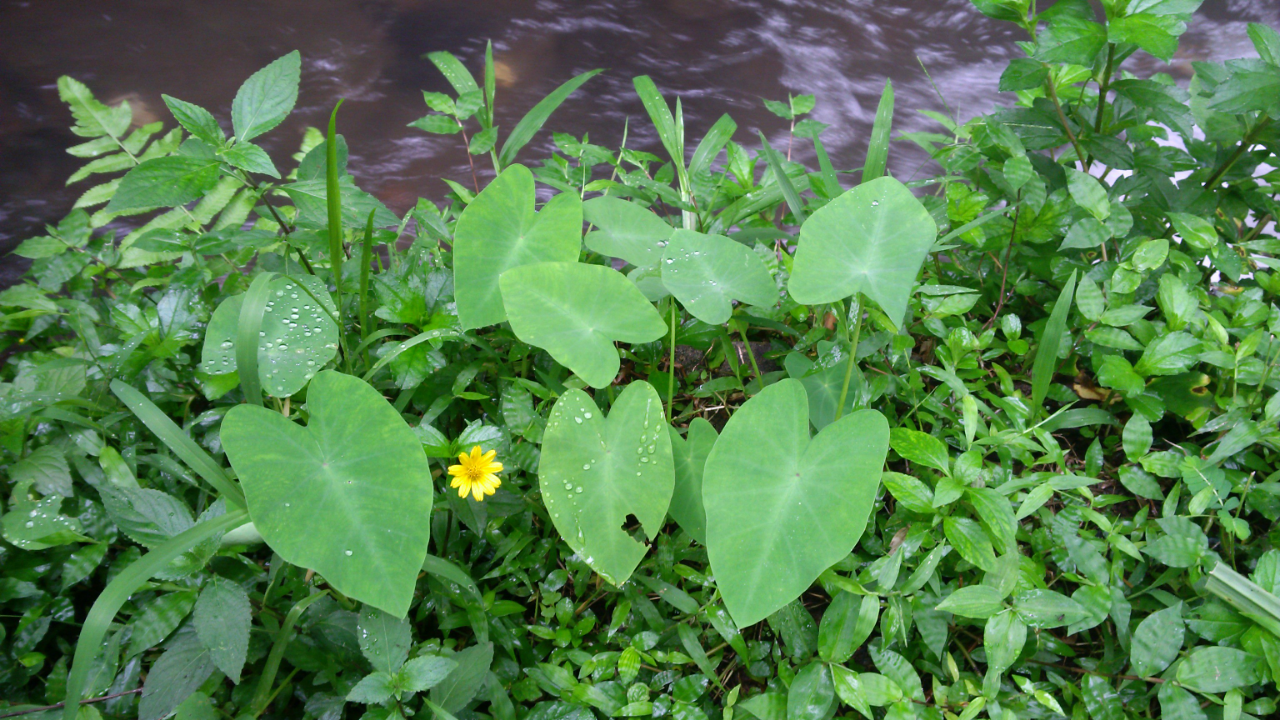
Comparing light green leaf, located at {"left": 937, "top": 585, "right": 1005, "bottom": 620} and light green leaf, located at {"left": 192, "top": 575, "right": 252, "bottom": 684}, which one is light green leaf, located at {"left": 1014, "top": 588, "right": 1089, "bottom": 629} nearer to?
light green leaf, located at {"left": 937, "top": 585, "right": 1005, "bottom": 620}

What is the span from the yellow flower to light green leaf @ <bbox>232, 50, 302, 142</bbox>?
620 millimetres

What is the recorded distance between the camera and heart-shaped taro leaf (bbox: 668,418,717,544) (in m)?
0.83

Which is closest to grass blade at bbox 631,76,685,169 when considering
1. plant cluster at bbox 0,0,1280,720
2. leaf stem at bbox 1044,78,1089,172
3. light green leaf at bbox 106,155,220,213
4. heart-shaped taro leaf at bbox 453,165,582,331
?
plant cluster at bbox 0,0,1280,720

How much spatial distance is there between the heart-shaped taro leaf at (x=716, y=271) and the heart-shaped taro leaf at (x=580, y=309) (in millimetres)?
76

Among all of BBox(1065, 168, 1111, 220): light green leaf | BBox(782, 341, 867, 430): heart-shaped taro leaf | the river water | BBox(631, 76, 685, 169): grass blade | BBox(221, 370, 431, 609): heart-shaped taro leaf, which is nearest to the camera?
BBox(221, 370, 431, 609): heart-shaped taro leaf

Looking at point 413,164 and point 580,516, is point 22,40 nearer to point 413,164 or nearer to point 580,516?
point 413,164

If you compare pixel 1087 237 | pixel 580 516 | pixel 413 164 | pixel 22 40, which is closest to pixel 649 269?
pixel 580 516

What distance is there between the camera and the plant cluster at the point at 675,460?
76 centimetres

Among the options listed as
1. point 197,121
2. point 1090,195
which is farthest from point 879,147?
point 197,121

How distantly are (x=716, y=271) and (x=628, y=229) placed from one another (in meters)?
0.20

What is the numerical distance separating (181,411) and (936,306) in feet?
4.40

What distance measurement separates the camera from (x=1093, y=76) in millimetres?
1221

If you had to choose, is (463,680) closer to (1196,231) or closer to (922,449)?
(922,449)

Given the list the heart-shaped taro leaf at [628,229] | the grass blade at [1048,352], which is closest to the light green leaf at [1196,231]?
the grass blade at [1048,352]
